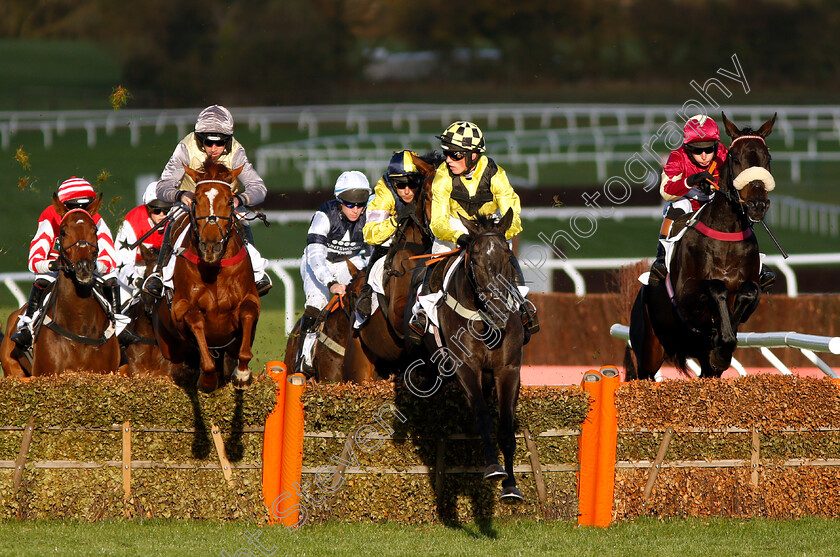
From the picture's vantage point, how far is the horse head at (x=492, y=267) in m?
5.68

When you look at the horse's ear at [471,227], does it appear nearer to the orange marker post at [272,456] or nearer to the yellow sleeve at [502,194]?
the yellow sleeve at [502,194]

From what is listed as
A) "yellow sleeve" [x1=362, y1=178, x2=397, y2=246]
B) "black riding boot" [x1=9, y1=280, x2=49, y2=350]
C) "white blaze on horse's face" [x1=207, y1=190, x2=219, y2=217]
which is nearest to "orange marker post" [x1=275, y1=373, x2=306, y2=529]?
"white blaze on horse's face" [x1=207, y1=190, x2=219, y2=217]

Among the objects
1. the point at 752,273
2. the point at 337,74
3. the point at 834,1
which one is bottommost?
the point at 752,273

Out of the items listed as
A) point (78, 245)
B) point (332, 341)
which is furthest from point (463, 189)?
point (78, 245)

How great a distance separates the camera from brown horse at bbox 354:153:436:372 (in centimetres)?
691

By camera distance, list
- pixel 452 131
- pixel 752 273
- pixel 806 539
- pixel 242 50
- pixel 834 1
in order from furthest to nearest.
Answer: pixel 834 1, pixel 242 50, pixel 752 273, pixel 452 131, pixel 806 539

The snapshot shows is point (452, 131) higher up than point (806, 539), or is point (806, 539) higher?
point (452, 131)

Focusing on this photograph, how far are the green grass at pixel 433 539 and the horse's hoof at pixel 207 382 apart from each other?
76 centimetres

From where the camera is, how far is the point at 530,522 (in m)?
6.14

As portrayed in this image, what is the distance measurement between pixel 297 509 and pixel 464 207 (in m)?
2.04

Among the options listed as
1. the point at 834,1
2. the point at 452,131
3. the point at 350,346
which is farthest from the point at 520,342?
the point at 834,1

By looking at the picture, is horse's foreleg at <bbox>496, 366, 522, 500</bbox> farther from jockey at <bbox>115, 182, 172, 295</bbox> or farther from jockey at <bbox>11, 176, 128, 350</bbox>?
jockey at <bbox>115, 182, 172, 295</bbox>

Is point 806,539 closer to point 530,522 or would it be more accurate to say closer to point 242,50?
point 530,522

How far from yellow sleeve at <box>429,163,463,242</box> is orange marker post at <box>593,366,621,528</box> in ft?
4.24
